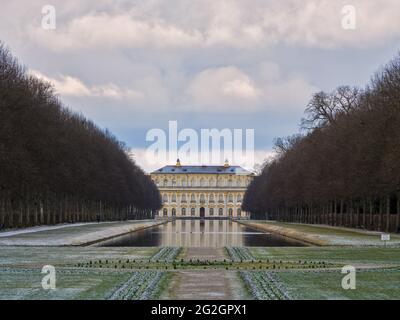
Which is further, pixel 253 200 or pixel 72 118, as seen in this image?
pixel 253 200

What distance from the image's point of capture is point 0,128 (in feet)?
167

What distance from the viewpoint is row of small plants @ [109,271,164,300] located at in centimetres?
1661

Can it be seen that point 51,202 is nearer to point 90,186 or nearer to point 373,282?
point 90,186

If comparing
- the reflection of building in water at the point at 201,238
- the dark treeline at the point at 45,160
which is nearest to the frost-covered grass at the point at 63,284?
the reflection of building in water at the point at 201,238

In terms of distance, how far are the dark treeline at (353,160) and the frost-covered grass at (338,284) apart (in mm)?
27371

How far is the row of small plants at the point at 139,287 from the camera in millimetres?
16609

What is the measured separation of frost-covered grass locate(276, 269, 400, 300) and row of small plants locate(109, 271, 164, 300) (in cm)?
338

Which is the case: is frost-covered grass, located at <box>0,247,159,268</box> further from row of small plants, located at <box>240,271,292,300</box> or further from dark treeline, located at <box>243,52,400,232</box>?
dark treeline, located at <box>243,52,400,232</box>

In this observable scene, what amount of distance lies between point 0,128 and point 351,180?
29.2 meters

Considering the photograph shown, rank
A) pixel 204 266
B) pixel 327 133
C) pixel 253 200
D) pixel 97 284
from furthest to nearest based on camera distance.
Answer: pixel 253 200 < pixel 327 133 < pixel 204 266 < pixel 97 284

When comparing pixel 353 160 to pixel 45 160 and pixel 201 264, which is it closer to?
pixel 45 160

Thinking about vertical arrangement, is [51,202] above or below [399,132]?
below

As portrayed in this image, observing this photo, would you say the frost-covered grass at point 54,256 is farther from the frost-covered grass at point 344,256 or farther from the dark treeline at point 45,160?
the dark treeline at point 45,160
